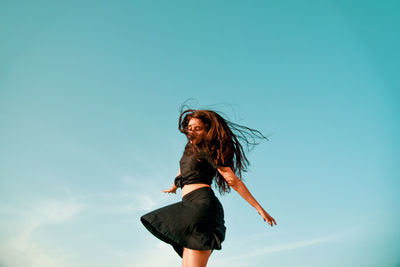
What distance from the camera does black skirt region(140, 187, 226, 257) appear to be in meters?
3.30

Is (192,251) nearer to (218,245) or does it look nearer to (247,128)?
(218,245)

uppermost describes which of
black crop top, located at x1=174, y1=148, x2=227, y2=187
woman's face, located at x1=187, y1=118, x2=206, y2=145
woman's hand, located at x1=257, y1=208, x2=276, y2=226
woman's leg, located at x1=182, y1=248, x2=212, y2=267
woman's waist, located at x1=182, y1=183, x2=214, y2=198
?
woman's face, located at x1=187, y1=118, x2=206, y2=145

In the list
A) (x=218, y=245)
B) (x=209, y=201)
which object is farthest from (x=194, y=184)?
(x=218, y=245)

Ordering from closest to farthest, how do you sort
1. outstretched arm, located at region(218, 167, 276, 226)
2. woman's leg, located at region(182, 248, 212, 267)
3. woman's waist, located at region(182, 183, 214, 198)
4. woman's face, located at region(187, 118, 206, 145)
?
woman's leg, located at region(182, 248, 212, 267) → outstretched arm, located at region(218, 167, 276, 226) → woman's waist, located at region(182, 183, 214, 198) → woman's face, located at region(187, 118, 206, 145)

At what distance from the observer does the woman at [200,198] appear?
3318 millimetres

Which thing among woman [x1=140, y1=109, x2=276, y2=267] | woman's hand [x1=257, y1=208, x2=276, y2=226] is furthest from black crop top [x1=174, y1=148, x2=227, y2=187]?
woman's hand [x1=257, y1=208, x2=276, y2=226]

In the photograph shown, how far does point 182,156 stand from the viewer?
408 cm

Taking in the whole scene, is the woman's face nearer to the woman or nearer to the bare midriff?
the woman

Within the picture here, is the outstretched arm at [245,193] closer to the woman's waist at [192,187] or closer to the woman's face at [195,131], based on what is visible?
the woman's waist at [192,187]

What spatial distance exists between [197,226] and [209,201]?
328 mm

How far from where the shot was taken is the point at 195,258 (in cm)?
325

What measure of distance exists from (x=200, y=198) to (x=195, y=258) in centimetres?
67

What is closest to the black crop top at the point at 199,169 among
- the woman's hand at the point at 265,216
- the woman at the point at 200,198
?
the woman at the point at 200,198

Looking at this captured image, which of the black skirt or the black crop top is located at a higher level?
the black crop top
